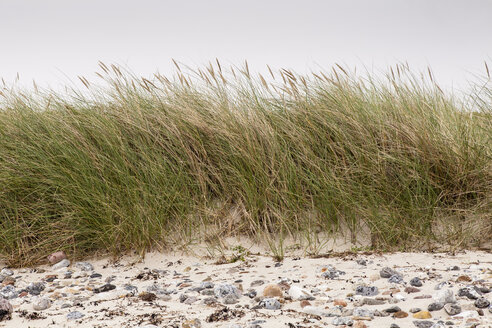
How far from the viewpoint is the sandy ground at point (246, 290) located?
2.64 metres

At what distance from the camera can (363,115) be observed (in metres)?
4.66

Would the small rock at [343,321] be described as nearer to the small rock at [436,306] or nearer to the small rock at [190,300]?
the small rock at [436,306]

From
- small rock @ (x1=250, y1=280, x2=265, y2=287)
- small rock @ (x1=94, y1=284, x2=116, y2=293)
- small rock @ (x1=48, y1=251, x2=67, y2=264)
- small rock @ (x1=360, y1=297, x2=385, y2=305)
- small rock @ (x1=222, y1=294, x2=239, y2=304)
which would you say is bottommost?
small rock @ (x1=360, y1=297, x2=385, y2=305)

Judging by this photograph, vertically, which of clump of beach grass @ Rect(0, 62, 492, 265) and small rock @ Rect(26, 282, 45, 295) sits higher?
clump of beach grass @ Rect(0, 62, 492, 265)

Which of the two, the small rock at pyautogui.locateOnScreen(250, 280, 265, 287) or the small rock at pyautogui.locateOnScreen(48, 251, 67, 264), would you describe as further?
the small rock at pyautogui.locateOnScreen(48, 251, 67, 264)

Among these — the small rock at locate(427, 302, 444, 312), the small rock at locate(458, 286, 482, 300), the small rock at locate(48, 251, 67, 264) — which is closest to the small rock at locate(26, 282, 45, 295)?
the small rock at locate(48, 251, 67, 264)

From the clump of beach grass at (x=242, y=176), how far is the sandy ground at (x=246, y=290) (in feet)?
0.94

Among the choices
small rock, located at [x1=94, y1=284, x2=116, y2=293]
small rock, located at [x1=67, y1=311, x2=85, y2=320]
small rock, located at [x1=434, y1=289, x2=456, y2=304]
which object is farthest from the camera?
small rock, located at [x1=94, y1=284, x2=116, y2=293]

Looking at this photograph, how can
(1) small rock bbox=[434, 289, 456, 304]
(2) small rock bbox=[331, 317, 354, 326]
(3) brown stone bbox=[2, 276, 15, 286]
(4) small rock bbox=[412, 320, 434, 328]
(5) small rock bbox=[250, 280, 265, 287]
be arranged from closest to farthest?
(4) small rock bbox=[412, 320, 434, 328] → (2) small rock bbox=[331, 317, 354, 326] → (1) small rock bbox=[434, 289, 456, 304] → (5) small rock bbox=[250, 280, 265, 287] → (3) brown stone bbox=[2, 276, 15, 286]

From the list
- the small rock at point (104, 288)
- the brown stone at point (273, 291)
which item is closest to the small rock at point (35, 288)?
the small rock at point (104, 288)

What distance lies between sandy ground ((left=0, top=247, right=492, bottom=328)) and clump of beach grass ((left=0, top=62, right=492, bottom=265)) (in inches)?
11.3

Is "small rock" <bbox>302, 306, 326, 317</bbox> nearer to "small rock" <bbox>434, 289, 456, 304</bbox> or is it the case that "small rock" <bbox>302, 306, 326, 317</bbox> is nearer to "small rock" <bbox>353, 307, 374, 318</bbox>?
"small rock" <bbox>353, 307, 374, 318</bbox>

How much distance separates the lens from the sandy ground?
2641 mm

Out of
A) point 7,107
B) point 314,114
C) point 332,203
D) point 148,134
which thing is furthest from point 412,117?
point 7,107
